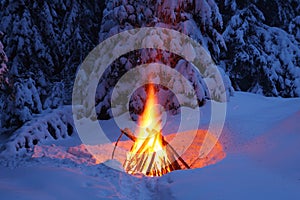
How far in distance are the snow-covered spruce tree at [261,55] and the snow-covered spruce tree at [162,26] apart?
6.06 m

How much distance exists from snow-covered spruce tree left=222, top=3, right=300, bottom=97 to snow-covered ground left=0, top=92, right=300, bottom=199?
8.83 meters

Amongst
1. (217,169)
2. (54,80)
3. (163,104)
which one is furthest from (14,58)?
(217,169)

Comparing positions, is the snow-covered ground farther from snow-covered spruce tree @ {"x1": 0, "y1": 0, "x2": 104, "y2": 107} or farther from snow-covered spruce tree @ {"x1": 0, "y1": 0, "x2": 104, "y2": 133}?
snow-covered spruce tree @ {"x1": 0, "y1": 0, "x2": 104, "y2": 107}

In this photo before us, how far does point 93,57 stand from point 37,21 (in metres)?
4.21

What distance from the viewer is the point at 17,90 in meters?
8.43

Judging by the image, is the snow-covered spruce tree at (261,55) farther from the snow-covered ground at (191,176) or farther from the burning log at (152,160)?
the burning log at (152,160)

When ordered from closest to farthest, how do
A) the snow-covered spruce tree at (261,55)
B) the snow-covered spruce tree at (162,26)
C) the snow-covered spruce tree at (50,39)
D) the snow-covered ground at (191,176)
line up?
the snow-covered ground at (191,176) → the snow-covered spruce tree at (162,26) → the snow-covered spruce tree at (50,39) → the snow-covered spruce tree at (261,55)

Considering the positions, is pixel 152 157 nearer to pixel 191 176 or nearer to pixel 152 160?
pixel 152 160

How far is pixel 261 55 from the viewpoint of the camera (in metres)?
14.8

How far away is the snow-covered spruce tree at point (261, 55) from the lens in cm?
1477

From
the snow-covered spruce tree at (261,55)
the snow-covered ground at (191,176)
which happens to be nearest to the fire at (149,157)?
the snow-covered ground at (191,176)

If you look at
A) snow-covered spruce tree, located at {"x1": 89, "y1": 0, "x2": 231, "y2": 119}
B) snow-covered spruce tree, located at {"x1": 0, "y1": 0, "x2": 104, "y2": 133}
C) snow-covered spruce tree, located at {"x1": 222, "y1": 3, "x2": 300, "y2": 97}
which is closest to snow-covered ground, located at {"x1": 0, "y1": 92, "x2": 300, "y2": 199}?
snow-covered spruce tree, located at {"x1": 89, "y1": 0, "x2": 231, "y2": 119}

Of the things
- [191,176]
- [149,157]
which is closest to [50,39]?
[149,157]

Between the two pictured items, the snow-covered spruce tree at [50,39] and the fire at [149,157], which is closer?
the fire at [149,157]
